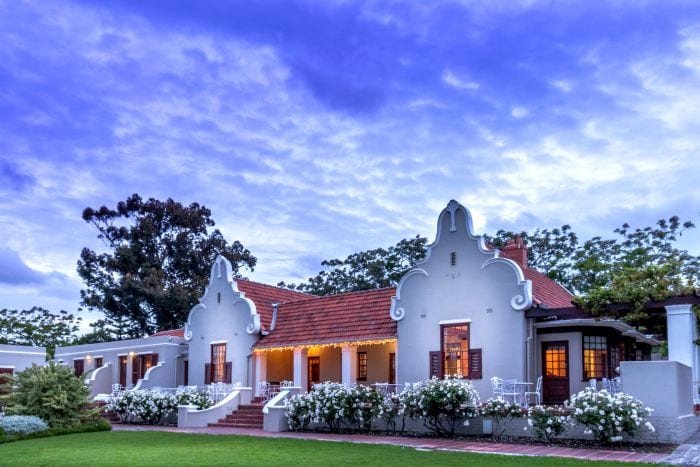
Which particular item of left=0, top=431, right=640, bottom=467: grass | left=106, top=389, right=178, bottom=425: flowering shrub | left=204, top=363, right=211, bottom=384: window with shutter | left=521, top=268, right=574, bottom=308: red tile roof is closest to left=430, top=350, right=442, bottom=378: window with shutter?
left=521, top=268, right=574, bottom=308: red tile roof

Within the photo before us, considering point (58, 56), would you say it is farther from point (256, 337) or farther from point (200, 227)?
point (200, 227)

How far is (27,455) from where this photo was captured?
15609 mm

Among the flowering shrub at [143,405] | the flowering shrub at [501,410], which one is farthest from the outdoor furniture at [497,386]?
the flowering shrub at [143,405]

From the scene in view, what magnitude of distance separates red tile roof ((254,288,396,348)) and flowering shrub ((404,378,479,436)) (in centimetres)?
355

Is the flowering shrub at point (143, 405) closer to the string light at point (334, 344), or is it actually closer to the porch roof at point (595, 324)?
the string light at point (334, 344)

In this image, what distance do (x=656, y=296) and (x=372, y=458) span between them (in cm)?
865

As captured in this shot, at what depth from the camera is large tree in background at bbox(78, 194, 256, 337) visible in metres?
45.0

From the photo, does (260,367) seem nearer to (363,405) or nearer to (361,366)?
(361,366)

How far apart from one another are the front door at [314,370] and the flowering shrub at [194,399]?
4.03m

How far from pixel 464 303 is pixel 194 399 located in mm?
10206

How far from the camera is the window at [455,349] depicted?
20984 millimetres

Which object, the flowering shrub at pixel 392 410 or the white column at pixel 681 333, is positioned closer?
the white column at pixel 681 333

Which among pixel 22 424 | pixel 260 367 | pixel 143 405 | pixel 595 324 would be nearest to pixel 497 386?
pixel 595 324

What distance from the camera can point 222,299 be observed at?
→ 28.0 m
